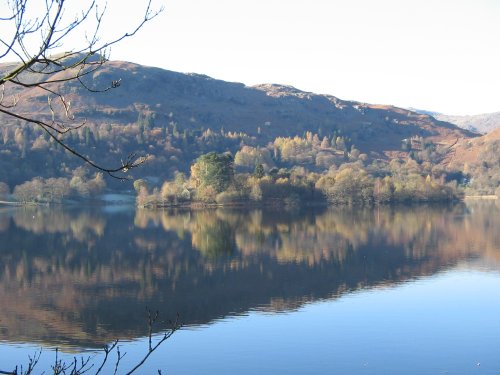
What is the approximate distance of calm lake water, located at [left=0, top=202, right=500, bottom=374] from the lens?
21.0 meters

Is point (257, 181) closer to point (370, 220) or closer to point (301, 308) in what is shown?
point (370, 220)

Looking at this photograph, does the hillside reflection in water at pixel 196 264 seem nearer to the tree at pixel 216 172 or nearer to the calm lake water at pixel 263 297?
the calm lake water at pixel 263 297

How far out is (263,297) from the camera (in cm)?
3047

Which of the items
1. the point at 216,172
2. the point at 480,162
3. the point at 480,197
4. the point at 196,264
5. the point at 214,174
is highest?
the point at 480,162

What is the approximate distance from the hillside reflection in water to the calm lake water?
0.41 ft

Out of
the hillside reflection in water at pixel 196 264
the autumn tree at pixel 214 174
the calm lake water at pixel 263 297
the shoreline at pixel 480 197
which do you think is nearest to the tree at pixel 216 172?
the autumn tree at pixel 214 174

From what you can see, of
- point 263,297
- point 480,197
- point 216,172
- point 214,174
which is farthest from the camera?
point 480,197

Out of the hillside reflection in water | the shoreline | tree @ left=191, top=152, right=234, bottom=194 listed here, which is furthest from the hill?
the hillside reflection in water

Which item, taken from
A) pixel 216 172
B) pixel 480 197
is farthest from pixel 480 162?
pixel 216 172

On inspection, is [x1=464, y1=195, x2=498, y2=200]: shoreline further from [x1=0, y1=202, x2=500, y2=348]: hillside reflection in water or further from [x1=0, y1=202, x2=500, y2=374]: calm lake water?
[x1=0, y1=202, x2=500, y2=374]: calm lake water

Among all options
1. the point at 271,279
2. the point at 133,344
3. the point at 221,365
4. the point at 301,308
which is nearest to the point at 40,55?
the point at 221,365

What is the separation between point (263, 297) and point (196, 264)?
34.7 ft

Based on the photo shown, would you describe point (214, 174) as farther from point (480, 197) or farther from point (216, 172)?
point (480, 197)

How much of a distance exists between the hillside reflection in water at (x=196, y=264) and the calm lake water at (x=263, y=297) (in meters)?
0.13
